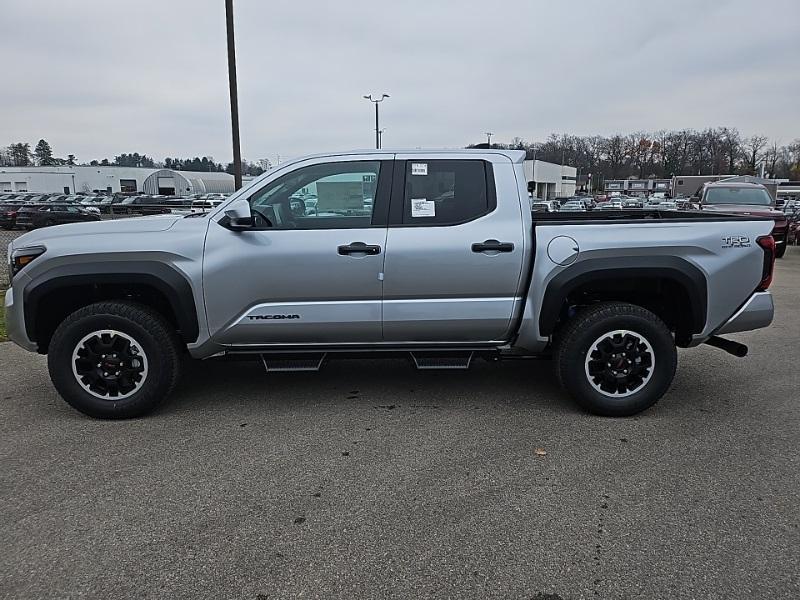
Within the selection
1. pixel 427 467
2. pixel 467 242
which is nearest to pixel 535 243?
pixel 467 242

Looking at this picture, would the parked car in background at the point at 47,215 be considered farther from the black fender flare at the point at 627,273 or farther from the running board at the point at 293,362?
the black fender flare at the point at 627,273

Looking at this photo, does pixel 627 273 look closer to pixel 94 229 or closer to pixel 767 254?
pixel 767 254

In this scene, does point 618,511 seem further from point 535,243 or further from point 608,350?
point 535,243

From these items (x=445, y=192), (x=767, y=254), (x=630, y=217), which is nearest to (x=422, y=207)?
(x=445, y=192)

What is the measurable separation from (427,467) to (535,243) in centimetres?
174

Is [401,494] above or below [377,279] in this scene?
below

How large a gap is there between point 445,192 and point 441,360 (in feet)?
4.02

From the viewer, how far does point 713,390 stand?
5242mm

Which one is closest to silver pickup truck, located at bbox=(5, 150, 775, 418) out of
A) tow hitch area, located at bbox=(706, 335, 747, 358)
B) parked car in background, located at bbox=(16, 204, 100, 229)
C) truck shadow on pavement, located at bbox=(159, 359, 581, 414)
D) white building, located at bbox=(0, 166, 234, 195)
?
tow hitch area, located at bbox=(706, 335, 747, 358)

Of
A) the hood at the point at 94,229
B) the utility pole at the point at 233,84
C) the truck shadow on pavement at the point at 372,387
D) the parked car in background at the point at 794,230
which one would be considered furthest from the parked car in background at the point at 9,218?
the parked car in background at the point at 794,230

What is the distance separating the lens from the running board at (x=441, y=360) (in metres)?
4.57

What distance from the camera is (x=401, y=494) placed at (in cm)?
343

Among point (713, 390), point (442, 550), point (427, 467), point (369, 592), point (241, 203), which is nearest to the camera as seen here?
point (369, 592)

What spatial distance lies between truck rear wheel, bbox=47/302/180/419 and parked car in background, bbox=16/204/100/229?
2420cm
